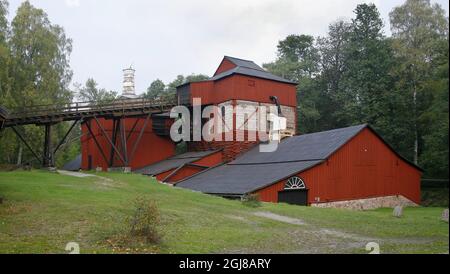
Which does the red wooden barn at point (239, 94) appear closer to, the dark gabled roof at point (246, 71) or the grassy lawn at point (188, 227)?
the dark gabled roof at point (246, 71)

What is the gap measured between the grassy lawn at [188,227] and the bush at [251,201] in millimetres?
377

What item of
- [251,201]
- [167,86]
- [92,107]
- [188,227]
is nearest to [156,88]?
[167,86]

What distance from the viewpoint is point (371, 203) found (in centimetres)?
3206

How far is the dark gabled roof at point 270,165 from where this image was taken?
29000mm

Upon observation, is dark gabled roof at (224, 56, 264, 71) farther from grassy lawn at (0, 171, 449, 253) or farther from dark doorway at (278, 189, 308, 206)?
grassy lawn at (0, 171, 449, 253)

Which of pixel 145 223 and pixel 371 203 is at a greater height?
pixel 145 223

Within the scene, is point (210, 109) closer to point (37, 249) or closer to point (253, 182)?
point (253, 182)

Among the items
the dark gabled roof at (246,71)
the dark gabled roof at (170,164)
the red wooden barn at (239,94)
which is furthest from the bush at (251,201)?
the dark gabled roof at (246,71)

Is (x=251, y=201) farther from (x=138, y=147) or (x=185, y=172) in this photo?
(x=138, y=147)

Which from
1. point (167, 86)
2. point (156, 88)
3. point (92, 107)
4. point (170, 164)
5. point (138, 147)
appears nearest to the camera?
point (92, 107)

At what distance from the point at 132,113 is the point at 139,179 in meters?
→ 9.19

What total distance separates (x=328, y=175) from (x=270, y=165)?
4.69 meters

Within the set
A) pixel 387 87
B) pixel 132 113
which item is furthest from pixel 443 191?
pixel 132 113
